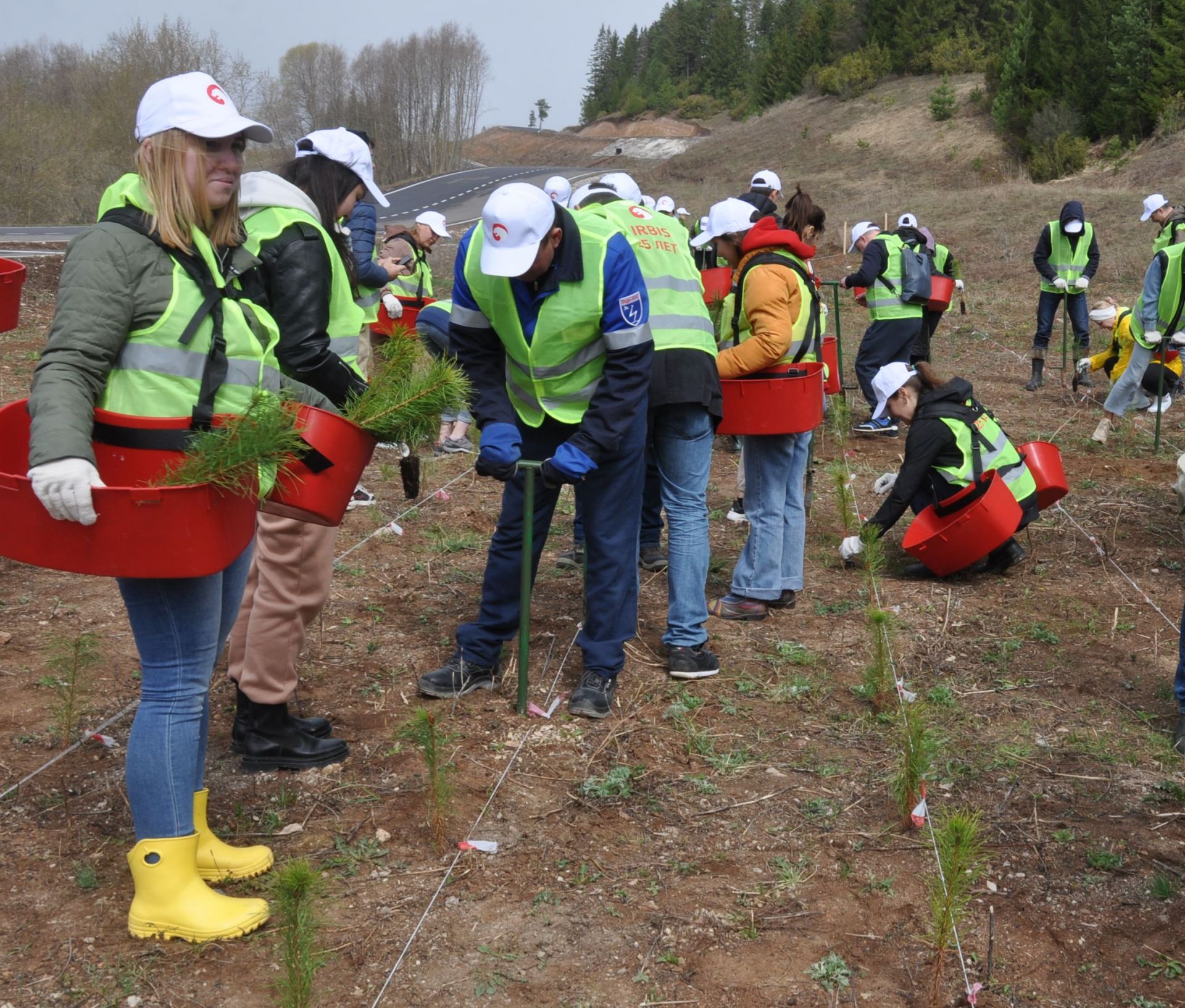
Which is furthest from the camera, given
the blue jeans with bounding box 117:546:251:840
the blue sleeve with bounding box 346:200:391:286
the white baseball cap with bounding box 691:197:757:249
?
the blue sleeve with bounding box 346:200:391:286

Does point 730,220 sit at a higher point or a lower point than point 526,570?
higher

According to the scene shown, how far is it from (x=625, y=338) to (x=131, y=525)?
1.75m

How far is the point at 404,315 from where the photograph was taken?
8.20m

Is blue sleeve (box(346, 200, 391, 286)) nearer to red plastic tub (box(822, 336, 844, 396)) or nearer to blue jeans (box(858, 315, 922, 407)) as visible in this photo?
red plastic tub (box(822, 336, 844, 396))

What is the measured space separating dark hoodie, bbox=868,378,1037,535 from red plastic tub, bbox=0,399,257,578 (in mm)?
3622

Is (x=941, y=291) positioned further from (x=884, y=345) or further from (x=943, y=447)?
(x=943, y=447)

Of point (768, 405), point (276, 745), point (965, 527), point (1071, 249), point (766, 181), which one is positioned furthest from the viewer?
point (1071, 249)

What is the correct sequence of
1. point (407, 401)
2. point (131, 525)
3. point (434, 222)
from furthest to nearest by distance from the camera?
point (434, 222) < point (407, 401) < point (131, 525)

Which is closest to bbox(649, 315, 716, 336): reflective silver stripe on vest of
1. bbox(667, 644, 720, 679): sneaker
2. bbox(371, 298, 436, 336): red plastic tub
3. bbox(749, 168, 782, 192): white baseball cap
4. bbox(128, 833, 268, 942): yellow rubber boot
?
bbox(667, 644, 720, 679): sneaker

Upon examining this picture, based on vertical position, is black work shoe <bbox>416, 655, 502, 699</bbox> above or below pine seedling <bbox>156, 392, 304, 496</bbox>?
below

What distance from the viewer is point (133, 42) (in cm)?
3716

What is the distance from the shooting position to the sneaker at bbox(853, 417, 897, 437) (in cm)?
901

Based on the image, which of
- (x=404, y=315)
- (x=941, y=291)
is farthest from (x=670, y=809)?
(x=941, y=291)

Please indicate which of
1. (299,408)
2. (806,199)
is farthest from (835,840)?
(806,199)
